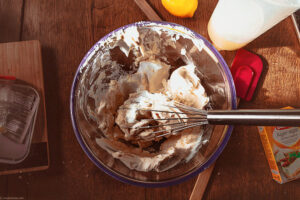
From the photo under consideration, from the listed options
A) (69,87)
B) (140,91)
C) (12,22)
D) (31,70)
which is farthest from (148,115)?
(12,22)

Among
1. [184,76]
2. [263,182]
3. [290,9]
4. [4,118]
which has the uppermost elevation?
[290,9]

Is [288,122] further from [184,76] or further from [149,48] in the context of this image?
[149,48]

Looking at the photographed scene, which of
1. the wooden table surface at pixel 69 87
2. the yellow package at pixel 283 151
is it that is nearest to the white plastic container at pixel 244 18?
the wooden table surface at pixel 69 87

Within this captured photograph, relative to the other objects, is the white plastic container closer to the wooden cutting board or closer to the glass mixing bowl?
the glass mixing bowl

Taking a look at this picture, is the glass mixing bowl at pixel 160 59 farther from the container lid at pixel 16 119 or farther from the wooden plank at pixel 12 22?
the wooden plank at pixel 12 22

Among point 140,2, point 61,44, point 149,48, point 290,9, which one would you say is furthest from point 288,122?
point 61,44

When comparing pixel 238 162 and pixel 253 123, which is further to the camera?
pixel 238 162

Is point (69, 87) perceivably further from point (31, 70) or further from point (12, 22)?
point (12, 22)
